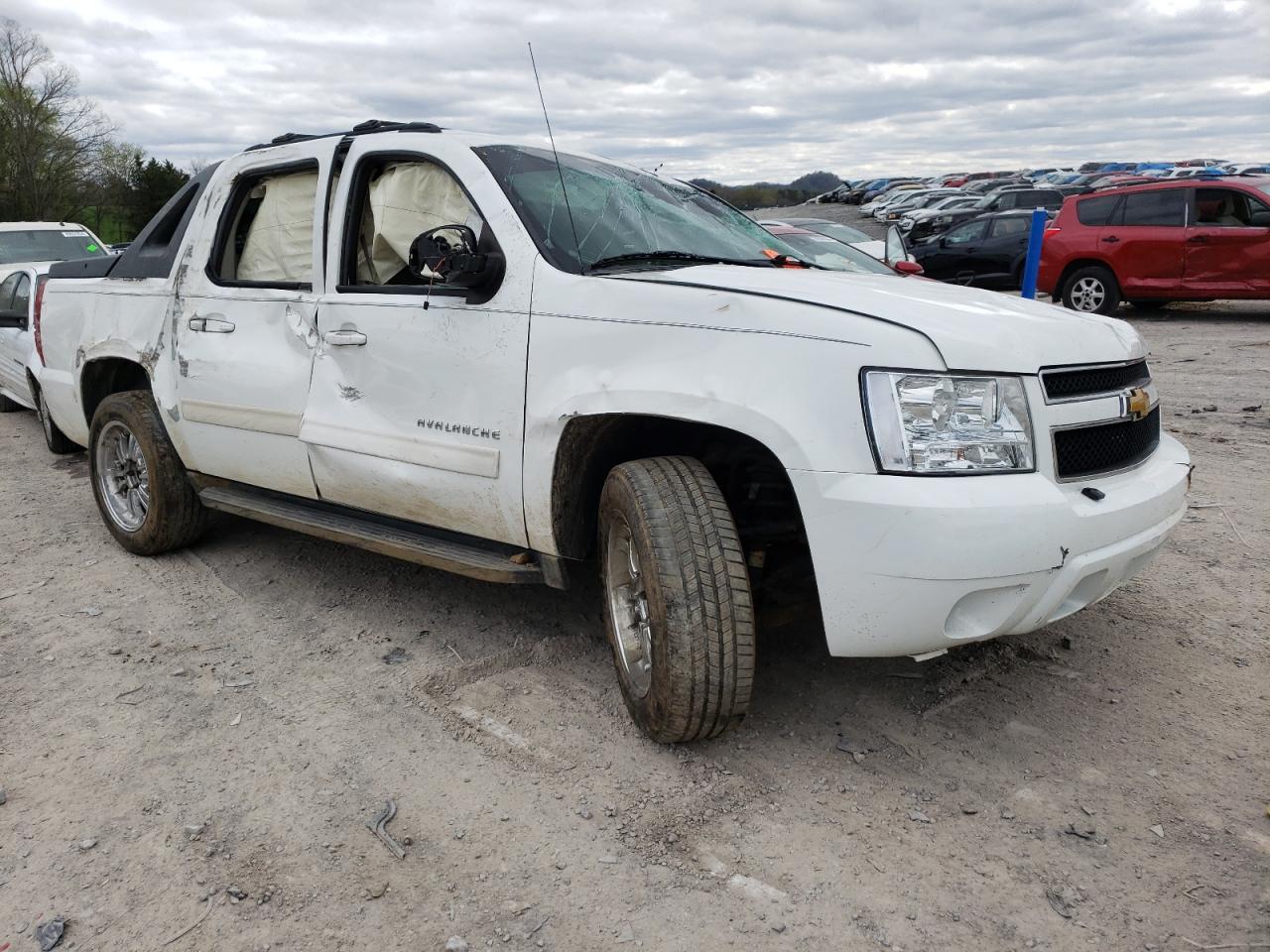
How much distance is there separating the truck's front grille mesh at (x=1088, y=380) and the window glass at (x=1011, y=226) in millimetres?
14399

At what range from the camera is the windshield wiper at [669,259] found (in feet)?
10.9

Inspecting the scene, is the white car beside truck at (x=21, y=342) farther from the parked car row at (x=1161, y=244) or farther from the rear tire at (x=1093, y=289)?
the rear tire at (x=1093, y=289)

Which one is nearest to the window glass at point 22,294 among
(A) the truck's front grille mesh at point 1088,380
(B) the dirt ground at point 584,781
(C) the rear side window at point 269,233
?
(B) the dirt ground at point 584,781

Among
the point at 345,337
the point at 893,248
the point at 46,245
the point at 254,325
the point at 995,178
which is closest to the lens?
the point at 345,337

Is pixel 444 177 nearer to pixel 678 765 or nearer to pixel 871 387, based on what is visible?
pixel 871 387

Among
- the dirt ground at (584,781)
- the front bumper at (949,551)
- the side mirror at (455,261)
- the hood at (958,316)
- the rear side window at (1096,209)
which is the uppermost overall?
the rear side window at (1096,209)

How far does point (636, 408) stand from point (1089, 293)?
11.6 metres

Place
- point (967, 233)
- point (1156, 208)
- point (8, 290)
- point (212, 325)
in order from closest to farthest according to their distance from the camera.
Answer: point (212, 325), point (8, 290), point (1156, 208), point (967, 233)

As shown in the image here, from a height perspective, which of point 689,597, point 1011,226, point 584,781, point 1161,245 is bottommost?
point 584,781

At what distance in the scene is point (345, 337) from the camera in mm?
3686

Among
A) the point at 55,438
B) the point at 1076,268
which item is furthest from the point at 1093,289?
the point at 55,438

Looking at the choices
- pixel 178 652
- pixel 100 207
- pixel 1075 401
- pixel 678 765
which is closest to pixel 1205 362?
pixel 1075 401

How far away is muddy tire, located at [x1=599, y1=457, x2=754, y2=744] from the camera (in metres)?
2.79

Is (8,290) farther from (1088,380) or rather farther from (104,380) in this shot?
(1088,380)
